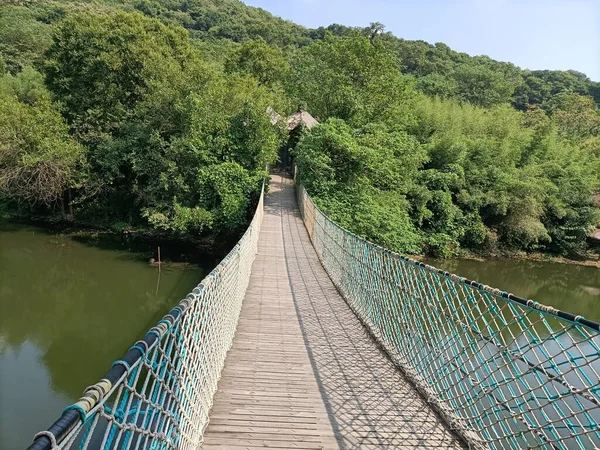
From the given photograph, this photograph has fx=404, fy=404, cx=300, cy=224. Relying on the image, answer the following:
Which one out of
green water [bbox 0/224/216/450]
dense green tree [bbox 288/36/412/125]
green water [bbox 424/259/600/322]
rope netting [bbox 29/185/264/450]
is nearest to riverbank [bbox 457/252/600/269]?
green water [bbox 424/259/600/322]

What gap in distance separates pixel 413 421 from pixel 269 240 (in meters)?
6.49

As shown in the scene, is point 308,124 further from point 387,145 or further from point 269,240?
point 269,240

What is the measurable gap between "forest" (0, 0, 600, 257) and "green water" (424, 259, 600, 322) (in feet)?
2.68

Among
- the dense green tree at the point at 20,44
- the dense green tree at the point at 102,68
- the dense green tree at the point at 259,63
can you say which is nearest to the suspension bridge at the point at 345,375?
the dense green tree at the point at 102,68

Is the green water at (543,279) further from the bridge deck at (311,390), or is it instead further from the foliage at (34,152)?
the foliage at (34,152)

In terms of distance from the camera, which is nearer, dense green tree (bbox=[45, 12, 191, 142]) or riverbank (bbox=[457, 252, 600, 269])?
dense green tree (bbox=[45, 12, 191, 142])

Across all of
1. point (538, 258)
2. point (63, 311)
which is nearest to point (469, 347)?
point (63, 311)

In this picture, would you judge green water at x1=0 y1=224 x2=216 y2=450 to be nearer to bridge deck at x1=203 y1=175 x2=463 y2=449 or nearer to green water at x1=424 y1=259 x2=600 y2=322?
bridge deck at x1=203 y1=175 x2=463 y2=449

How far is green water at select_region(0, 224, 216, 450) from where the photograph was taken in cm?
585

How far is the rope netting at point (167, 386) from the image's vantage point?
0.94 meters

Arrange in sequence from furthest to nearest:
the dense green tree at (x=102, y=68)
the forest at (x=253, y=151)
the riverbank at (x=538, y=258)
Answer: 1. the riverbank at (x=538, y=258)
2. the dense green tree at (x=102, y=68)
3. the forest at (x=253, y=151)

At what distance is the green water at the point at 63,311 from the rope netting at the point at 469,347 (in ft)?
15.1

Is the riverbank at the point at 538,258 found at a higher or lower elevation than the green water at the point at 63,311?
higher

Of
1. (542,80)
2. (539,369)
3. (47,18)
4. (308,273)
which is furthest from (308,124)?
(542,80)
